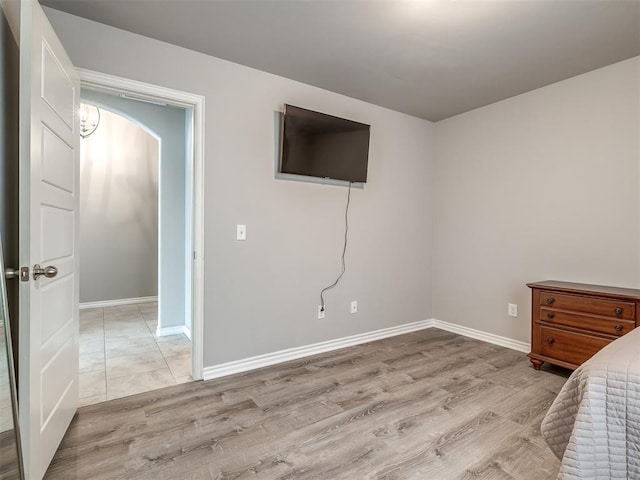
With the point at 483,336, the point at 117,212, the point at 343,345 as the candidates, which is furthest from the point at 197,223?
the point at 117,212

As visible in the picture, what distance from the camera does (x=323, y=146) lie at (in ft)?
9.34

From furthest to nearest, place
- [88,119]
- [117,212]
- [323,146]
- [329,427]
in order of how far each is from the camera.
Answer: [117,212]
[88,119]
[323,146]
[329,427]

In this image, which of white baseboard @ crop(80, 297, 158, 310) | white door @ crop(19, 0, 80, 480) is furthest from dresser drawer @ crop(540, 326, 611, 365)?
white baseboard @ crop(80, 297, 158, 310)

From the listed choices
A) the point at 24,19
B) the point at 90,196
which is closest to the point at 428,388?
the point at 24,19

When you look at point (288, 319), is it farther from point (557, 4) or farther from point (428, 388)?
point (557, 4)

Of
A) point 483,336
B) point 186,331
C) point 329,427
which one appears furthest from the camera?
point 186,331

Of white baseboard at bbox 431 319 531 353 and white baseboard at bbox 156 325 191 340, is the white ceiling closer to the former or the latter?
white baseboard at bbox 431 319 531 353

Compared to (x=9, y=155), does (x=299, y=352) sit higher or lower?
lower

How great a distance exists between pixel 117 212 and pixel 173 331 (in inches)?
90.6

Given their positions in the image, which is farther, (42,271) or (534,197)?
(534,197)

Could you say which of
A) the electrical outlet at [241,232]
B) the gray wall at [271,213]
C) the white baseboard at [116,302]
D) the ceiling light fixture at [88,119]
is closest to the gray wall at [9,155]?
the gray wall at [271,213]

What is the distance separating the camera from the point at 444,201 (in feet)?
12.2

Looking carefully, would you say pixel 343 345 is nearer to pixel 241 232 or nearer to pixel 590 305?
pixel 241 232

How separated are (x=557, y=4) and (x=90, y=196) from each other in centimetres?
535
